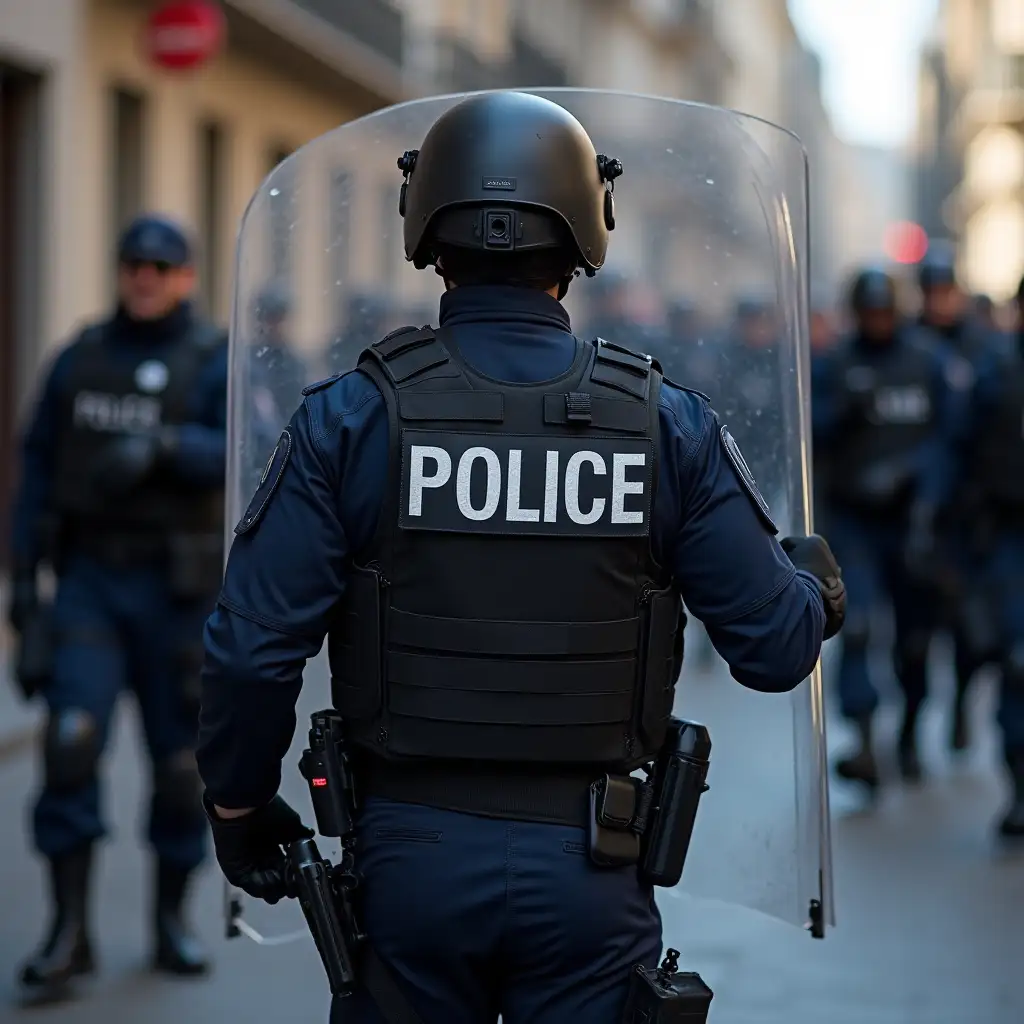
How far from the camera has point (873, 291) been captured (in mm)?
7988

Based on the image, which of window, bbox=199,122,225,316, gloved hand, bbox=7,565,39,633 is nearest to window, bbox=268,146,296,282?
gloved hand, bbox=7,565,39,633

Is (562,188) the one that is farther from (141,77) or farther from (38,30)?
(141,77)

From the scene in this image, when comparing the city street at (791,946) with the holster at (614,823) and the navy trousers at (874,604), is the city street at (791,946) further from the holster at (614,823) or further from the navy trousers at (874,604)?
the holster at (614,823)

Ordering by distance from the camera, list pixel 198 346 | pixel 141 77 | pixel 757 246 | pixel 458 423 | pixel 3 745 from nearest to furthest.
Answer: pixel 458 423, pixel 757 246, pixel 198 346, pixel 3 745, pixel 141 77

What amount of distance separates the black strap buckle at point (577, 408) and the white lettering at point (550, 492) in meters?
0.07

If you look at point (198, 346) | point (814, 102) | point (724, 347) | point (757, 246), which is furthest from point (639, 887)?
point (814, 102)

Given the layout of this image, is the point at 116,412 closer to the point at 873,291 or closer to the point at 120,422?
the point at 120,422

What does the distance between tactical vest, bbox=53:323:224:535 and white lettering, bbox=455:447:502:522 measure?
2626mm

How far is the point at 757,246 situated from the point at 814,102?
109574 mm

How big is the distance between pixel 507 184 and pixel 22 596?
286cm

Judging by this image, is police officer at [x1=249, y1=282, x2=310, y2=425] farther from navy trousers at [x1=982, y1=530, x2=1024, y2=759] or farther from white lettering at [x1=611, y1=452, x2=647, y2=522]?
navy trousers at [x1=982, y1=530, x2=1024, y2=759]

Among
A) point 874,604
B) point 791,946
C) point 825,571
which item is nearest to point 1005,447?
point 874,604

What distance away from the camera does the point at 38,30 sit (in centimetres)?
1246

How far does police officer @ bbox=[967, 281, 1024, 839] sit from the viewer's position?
22.8ft
